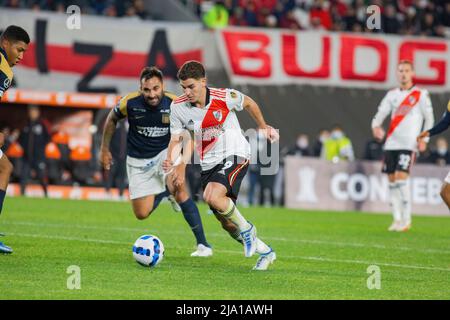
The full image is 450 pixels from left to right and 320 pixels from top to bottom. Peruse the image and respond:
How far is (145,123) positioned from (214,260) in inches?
77.7

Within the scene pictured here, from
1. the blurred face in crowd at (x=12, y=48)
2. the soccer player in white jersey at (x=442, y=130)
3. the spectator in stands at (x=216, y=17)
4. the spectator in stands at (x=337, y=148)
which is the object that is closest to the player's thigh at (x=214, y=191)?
the blurred face in crowd at (x=12, y=48)

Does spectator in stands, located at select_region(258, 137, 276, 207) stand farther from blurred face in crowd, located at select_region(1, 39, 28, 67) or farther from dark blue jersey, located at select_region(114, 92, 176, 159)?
blurred face in crowd, located at select_region(1, 39, 28, 67)

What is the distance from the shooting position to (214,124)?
1037cm

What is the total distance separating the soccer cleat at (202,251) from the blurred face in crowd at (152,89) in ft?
5.98

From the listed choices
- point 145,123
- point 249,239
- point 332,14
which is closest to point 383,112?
point 145,123

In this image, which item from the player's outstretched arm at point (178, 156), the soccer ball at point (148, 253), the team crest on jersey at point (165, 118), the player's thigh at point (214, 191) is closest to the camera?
the player's thigh at point (214, 191)

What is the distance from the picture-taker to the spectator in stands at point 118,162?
2469 centimetres

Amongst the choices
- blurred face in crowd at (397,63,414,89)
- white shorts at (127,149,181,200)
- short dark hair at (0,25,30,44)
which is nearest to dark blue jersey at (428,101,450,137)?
white shorts at (127,149,181,200)

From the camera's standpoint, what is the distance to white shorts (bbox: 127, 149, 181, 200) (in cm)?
1245

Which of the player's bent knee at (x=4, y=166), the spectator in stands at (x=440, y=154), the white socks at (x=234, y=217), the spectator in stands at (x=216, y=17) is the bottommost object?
the white socks at (x=234, y=217)

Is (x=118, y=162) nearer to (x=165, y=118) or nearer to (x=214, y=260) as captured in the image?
(x=165, y=118)

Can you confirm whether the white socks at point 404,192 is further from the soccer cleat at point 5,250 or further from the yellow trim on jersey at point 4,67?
the yellow trim on jersey at point 4,67
